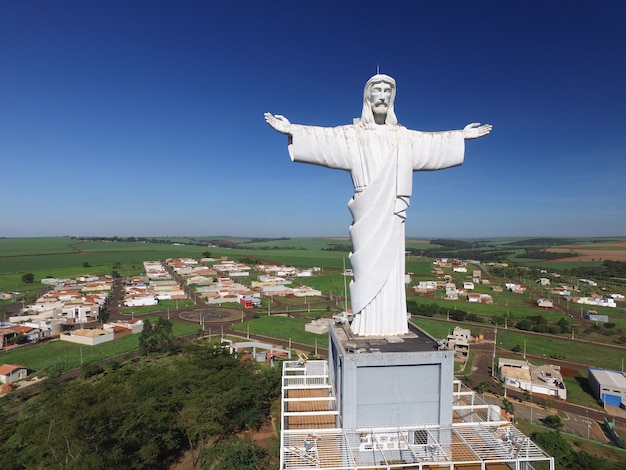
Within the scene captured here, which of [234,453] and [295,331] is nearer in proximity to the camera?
[234,453]

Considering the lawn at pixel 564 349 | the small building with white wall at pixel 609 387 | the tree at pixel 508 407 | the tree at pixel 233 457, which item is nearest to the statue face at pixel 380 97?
the tree at pixel 233 457

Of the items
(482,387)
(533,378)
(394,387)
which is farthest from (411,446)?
(533,378)

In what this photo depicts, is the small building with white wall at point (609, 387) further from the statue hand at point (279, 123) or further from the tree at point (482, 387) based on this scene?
the statue hand at point (279, 123)

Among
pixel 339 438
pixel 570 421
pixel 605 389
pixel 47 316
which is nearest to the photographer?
pixel 339 438

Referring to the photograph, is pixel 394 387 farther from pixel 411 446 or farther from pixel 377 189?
pixel 377 189

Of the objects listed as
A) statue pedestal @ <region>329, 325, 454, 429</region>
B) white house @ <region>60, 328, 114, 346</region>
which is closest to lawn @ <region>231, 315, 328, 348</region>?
white house @ <region>60, 328, 114, 346</region>

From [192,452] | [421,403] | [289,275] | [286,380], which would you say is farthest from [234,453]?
[289,275]

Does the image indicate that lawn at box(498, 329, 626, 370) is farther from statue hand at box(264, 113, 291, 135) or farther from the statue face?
statue hand at box(264, 113, 291, 135)

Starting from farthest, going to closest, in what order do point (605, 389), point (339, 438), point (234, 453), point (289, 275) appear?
point (289, 275) < point (605, 389) < point (234, 453) < point (339, 438)

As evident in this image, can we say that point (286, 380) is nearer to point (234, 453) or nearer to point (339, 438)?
point (339, 438)
